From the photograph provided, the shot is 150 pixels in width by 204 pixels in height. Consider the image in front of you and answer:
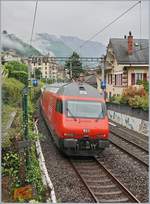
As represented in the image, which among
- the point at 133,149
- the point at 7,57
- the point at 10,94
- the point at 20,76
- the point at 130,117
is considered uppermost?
the point at 7,57

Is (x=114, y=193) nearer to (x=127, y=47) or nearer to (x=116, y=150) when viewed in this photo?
(x=116, y=150)

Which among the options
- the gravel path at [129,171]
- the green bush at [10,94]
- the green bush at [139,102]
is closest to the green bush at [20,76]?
the green bush at [10,94]

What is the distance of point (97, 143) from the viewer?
477 inches

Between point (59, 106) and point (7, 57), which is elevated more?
point (7, 57)

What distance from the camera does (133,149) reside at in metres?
15.0

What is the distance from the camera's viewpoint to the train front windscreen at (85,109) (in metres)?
12.4

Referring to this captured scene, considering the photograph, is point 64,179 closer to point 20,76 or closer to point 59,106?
point 59,106

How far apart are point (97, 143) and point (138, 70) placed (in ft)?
65.8

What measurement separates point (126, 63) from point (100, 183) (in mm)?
22838

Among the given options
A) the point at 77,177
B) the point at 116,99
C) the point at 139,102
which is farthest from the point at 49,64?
the point at 77,177

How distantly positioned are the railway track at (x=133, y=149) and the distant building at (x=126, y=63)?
1296cm

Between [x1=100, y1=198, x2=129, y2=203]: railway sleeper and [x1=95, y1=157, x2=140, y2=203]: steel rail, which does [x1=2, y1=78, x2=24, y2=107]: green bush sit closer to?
[x1=95, y1=157, x2=140, y2=203]: steel rail

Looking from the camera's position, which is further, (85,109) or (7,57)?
(7,57)

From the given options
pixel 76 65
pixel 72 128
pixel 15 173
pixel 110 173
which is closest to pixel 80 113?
pixel 72 128
